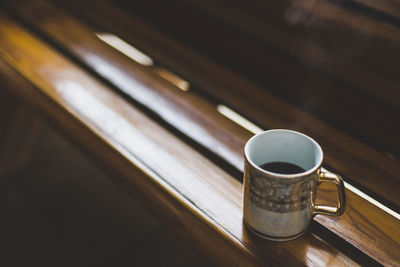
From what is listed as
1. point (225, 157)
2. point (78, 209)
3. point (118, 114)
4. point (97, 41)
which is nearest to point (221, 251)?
point (225, 157)

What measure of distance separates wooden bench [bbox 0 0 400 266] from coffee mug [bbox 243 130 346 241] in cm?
5

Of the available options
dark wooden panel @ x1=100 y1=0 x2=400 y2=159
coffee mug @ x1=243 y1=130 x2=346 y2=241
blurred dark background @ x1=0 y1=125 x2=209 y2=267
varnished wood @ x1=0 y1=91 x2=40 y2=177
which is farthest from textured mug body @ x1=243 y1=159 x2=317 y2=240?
varnished wood @ x1=0 y1=91 x2=40 y2=177

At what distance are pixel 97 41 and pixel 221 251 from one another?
0.87 m

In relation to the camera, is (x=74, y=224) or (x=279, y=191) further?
(x=74, y=224)

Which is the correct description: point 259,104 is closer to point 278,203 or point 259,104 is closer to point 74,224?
point 278,203

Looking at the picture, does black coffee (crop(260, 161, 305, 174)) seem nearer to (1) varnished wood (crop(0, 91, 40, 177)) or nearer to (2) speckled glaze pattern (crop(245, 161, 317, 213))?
(2) speckled glaze pattern (crop(245, 161, 317, 213))

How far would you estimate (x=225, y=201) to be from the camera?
0.86m

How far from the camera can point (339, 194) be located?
0.73m

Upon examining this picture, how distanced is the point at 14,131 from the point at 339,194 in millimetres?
1487

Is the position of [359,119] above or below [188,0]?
below

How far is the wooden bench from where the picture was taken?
0.82 metres

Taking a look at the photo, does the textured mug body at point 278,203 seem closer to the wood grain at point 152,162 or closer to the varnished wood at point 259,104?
the wood grain at point 152,162

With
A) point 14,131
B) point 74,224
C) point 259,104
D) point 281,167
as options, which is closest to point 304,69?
point 259,104

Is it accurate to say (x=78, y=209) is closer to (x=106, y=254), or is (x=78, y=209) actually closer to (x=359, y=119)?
(x=106, y=254)
